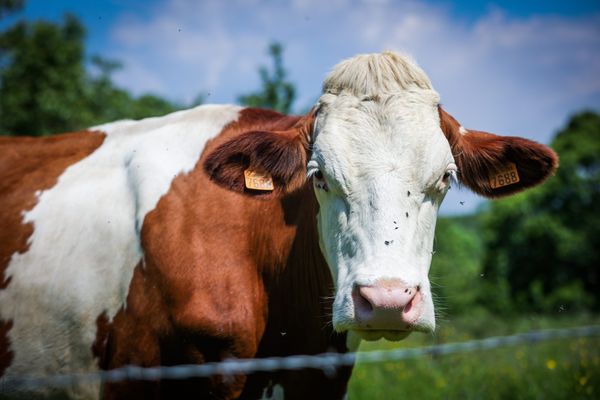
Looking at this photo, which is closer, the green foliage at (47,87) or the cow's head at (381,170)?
the cow's head at (381,170)

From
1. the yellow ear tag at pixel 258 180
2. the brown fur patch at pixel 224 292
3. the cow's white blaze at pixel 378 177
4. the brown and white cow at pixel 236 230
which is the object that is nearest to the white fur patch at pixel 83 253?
the brown and white cow at pixel 236 230

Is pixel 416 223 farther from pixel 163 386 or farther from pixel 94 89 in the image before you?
pixel 94 89

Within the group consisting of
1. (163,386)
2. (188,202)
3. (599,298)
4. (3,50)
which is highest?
(3,50)

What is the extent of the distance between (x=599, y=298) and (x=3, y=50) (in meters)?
34.6

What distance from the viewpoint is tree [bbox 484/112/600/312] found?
29484 millimetres

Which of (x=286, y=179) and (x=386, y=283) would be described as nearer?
(x=386, y=283)

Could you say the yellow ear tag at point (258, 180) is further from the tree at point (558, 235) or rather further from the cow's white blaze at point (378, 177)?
the tree at point (558, 235)

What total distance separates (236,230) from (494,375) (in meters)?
4.38

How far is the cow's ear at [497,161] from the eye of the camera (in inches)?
135

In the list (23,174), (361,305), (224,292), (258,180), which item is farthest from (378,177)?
(23,174)

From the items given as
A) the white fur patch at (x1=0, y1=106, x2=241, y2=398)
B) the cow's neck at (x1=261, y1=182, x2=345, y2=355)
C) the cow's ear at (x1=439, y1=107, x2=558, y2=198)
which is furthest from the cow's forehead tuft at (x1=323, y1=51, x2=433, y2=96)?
the white fur patch at (x1=0, y1=106, x2=241, y2=398)

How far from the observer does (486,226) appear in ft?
112

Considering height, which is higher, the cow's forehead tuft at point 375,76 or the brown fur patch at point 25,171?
the cow's forehead tuft at point 375,76

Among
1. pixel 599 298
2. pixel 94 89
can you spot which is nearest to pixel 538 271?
pixel 599 298
